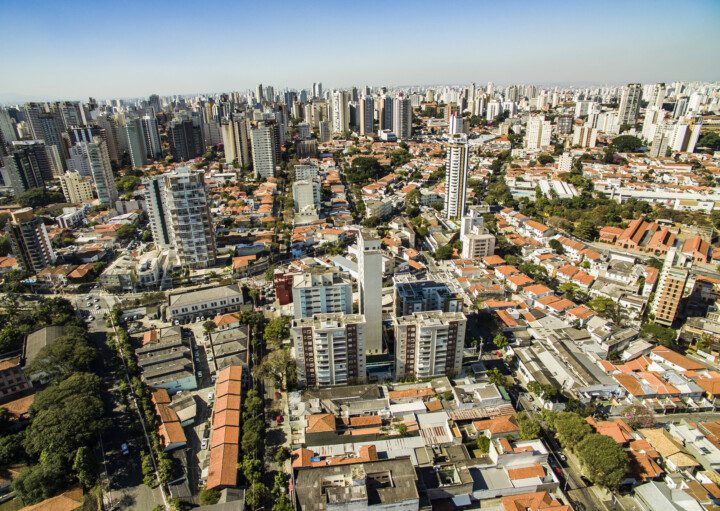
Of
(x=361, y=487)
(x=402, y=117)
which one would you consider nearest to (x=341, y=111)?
(x=402, y=117)

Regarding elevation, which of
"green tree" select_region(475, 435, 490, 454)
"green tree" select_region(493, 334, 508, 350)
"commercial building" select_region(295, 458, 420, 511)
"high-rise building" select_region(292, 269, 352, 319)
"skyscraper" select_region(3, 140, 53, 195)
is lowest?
"green tree" select_region(475, 435, 490, 454)

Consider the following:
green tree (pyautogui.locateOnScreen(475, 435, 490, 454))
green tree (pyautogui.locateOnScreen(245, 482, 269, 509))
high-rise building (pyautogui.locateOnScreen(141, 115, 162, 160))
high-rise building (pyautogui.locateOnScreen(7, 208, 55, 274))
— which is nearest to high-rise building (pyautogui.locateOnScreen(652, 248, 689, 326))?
green tree (pyautogui.locateOnScreen(475, 435, 490, 454))

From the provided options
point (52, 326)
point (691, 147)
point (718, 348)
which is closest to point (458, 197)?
point (718, 348)

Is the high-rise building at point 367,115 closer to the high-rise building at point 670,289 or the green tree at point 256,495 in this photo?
the high-rise building at point 670,289

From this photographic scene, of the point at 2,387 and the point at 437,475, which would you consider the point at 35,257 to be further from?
the point at 437,475

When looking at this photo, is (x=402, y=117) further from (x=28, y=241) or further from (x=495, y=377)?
(x=495, y=377)

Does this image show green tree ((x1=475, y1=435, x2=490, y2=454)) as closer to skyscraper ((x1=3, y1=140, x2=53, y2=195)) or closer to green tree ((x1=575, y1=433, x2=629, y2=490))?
green tree ((x1=575, y1=433, x2=629, y2=490))

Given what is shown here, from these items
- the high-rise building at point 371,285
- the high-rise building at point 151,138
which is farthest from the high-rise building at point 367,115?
the high-rise building at point 371,285
